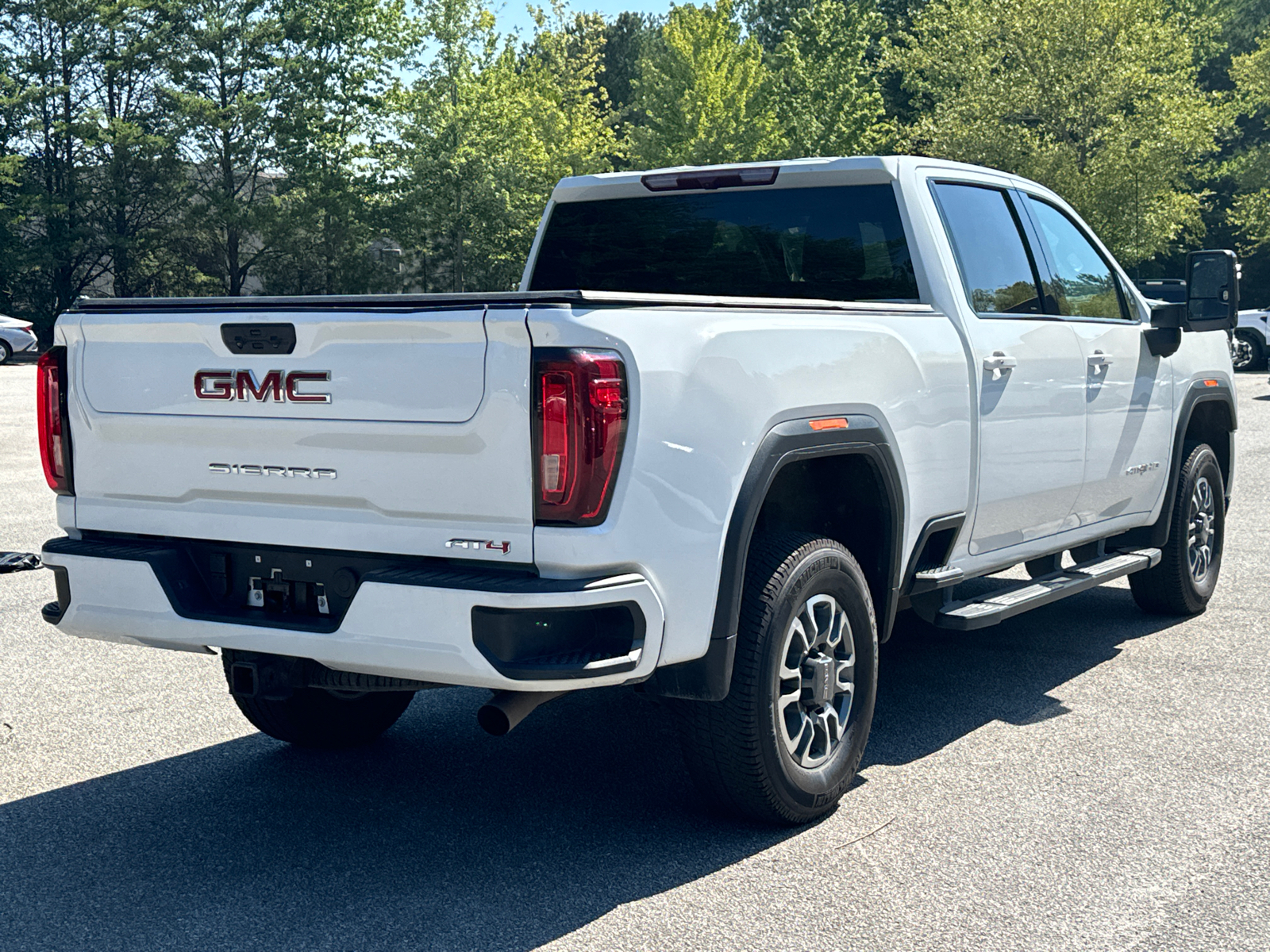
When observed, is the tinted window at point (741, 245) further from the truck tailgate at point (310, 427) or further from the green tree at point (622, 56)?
the green tree at point (622, 56)

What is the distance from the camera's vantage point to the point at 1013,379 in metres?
5.32

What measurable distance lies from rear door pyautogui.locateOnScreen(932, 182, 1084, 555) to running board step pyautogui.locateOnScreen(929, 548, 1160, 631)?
20 centimetres

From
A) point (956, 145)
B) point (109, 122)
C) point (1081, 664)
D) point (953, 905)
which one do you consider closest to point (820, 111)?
point (956, 145)

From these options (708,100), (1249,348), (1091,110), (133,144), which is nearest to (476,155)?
(708,100)

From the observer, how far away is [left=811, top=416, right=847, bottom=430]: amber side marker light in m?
4.16

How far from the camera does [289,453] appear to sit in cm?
380

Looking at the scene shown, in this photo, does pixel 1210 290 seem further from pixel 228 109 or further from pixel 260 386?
pixel 228 109

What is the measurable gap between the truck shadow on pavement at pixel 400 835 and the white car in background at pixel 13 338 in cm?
3100

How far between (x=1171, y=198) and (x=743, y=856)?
38.1m

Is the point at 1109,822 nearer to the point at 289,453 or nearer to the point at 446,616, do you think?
the point at 446,616


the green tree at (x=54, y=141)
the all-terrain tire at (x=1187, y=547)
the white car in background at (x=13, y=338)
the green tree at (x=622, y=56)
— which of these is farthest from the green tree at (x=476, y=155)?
the all-terrain tire at (x=1187, y=547)

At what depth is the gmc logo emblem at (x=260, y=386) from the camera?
3734 millimetres

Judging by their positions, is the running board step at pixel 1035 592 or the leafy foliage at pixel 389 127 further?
the leafy foliage at pixel 389 127

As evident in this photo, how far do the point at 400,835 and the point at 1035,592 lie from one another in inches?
109
